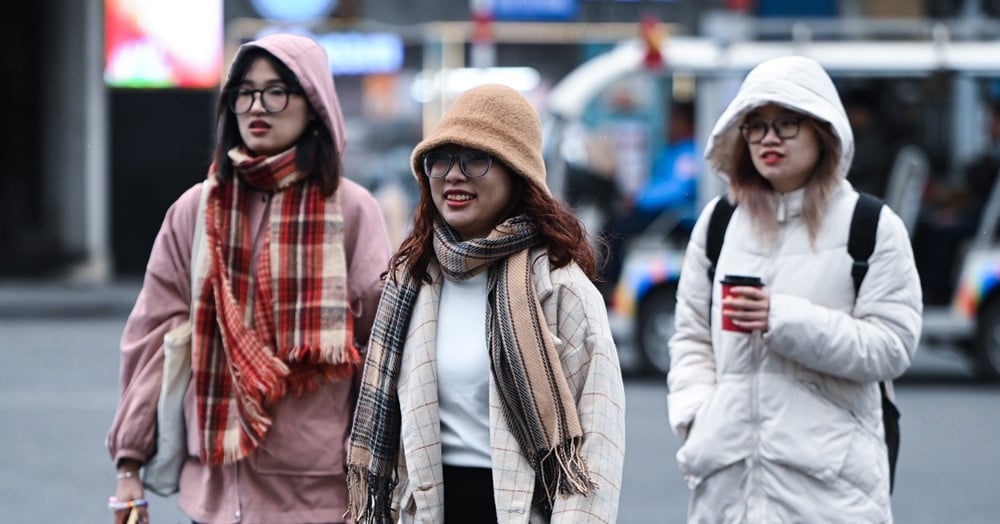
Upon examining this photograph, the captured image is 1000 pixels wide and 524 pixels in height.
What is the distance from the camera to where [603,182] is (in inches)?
461

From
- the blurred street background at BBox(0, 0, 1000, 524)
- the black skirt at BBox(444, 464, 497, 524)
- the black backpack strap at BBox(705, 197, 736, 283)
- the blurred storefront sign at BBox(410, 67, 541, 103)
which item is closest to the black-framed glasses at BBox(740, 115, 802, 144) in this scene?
the black backpack strap at BBox(705, 197, 736, 283)

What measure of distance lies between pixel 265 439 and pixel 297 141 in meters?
0.78

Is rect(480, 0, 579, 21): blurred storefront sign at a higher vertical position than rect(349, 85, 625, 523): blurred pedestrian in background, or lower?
higher

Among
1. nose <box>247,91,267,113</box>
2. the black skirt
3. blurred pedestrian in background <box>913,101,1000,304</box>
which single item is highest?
nose <box>247,91,267,113</box>

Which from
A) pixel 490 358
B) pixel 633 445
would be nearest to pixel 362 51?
pixel 633 445

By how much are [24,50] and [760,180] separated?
18.0 metres

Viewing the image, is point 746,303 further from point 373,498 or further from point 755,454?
point 373,498

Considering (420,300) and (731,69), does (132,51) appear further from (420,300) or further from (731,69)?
(420,300)

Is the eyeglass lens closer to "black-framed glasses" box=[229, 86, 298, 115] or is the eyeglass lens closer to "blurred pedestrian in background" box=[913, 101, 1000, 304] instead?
"black-framed glasses" box=[229, 86, 298, 115]

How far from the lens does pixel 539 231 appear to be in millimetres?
2984

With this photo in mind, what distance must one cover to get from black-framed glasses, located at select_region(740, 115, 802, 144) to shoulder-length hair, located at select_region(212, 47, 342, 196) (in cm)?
110

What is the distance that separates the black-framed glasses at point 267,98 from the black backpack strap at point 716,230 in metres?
1.17

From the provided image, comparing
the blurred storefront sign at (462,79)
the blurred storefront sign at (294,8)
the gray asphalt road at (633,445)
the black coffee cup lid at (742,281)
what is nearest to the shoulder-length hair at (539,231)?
the black coffee cup lid at (742,281)

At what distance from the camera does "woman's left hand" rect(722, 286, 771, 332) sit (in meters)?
3.47
